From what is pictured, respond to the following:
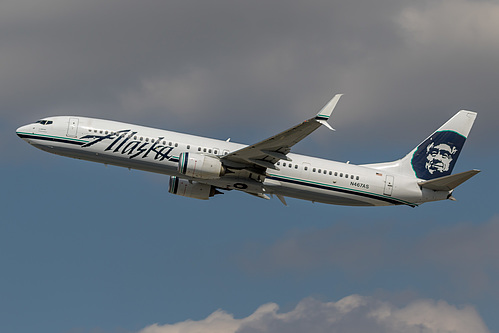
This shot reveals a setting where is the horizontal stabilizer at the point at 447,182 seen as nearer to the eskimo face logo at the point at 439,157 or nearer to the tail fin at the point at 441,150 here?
the tail fin at the point at 441,150

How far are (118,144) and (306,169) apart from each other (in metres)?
14.8

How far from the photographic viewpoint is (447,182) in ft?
200

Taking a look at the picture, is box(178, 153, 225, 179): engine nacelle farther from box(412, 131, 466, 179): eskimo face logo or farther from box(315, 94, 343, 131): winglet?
box(412, 131, 466, 179): eskimo face logo

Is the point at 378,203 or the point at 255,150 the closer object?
the point at 255,150

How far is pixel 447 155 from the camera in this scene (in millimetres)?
66375

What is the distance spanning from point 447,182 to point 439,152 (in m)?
5.92

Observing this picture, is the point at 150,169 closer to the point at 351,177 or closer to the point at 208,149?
the point at 208,149

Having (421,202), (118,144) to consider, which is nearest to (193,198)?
(118,144)

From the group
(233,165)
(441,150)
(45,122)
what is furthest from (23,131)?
(441,150)

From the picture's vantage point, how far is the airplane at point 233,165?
5719cm

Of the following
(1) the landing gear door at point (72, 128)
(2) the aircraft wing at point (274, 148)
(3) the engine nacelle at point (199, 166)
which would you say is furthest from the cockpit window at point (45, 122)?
(2) the aircraft wing at point (274, 148)

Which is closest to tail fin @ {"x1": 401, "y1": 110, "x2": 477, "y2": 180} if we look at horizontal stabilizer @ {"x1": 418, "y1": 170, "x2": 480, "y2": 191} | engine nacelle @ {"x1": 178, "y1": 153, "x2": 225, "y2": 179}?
horizontal stabilizer @ {"x1": 418, "y1": 170, "x2": 480, "y2": 191}

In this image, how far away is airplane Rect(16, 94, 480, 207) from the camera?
57.2 meters

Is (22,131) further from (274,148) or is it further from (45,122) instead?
(274,148)
